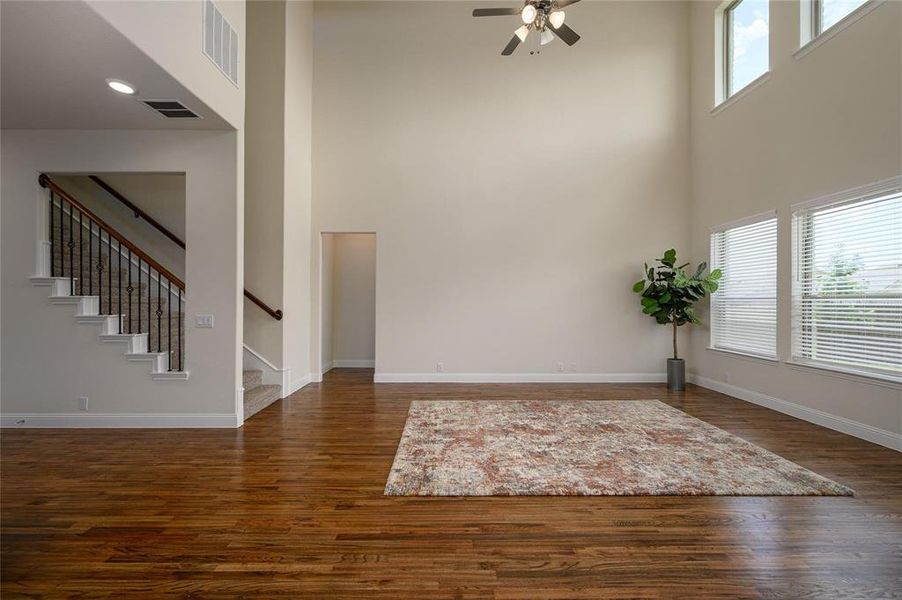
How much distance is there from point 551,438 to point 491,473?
3.38ft

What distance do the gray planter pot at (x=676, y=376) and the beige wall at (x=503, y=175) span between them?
54 centimetres

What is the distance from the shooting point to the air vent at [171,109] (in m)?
3.65

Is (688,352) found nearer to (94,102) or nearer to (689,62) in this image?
(689,62)

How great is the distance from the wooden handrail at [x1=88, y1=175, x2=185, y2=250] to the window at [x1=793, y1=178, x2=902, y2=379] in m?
7.38

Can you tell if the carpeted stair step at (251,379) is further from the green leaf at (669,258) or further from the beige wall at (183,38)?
the green leaf at (669,258)

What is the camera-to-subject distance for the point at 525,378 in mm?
6820

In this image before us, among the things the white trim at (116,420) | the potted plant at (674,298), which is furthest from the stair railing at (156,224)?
the potted plant at (674,298)

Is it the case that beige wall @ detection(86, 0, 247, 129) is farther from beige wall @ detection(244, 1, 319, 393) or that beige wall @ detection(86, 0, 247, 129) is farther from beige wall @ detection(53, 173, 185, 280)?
beige wall @ detection(53, 173, 185, 280)

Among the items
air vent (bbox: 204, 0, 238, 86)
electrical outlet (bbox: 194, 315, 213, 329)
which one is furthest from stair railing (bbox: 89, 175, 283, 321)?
air vent (bbox: 204, 0, 238, 86)

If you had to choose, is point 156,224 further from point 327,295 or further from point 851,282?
point 851,282

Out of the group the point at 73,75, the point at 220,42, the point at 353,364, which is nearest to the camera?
the point at 73,75

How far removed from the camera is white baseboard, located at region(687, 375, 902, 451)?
376 centimetres

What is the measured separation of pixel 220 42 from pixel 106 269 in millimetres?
3145

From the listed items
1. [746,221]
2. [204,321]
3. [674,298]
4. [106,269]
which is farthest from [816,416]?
[106,269]
